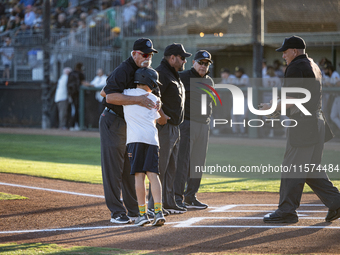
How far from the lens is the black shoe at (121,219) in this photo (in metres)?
6.07

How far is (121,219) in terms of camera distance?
609cm

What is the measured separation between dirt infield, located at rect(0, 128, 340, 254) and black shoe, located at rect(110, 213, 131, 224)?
0.08 meters

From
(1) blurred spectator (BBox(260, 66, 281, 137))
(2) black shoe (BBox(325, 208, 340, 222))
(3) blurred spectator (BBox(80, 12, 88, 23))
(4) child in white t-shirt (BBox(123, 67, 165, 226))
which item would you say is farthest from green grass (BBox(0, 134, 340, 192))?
(3) blurred spectator (BBox(80, 12, 88, 23))

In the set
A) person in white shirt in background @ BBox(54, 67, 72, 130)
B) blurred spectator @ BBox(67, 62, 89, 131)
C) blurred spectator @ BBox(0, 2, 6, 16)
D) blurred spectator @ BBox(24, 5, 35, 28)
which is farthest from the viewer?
blurred spectator @ BBox(0, 2, 6, 16)

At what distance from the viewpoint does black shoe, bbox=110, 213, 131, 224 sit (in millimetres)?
6073

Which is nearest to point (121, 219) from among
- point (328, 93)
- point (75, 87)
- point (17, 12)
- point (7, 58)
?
point (328, 93)

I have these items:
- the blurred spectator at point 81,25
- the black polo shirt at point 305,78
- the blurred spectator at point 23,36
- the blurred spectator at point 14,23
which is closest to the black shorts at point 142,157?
the black polo shirt at point 305,78

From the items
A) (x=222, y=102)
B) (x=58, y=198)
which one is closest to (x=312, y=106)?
(x=58, y=198)

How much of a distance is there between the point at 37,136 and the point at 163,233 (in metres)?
12.6

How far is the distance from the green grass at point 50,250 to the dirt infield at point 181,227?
187 millimetres

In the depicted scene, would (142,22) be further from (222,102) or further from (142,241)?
(142,241)

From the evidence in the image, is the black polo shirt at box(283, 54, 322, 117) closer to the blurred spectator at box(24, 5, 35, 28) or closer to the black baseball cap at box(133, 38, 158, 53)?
the black baseball cap at box(133, 38, 158, 53)

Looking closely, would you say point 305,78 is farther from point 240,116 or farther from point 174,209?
point 240,116

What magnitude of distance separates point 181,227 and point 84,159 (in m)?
6.93
